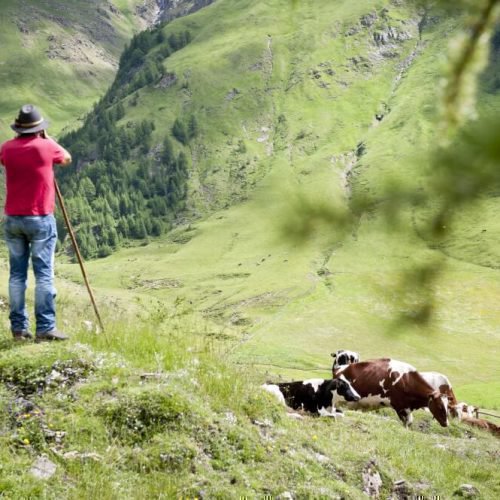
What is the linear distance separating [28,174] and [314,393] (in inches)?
376

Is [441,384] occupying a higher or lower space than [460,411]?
higher

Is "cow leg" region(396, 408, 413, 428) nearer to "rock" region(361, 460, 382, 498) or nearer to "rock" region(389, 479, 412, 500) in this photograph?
"rock" region(389, 479, 412, 500)

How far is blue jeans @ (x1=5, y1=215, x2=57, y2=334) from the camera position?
31.7ft

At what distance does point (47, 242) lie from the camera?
9.87m

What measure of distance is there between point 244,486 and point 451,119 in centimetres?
691

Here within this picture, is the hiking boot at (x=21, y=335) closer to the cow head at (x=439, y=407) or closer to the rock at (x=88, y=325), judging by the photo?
the rock at (x=88, y=325)

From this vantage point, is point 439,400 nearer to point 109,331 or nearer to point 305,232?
point 109,331

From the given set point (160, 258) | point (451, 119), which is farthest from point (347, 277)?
point (451, 119)

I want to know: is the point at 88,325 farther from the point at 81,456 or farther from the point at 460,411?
the point at 460,411

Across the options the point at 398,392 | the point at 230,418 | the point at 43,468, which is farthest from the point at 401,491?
the point at 398,392

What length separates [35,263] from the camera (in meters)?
9.74

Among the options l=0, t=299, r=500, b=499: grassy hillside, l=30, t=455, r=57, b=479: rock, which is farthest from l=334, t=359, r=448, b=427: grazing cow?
l=30, t=455, r=57, b=479: rock

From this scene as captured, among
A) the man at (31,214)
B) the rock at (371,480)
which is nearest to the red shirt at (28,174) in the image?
the man at (31,214)

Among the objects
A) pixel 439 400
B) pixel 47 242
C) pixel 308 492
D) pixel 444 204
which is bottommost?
pixel 439 400
